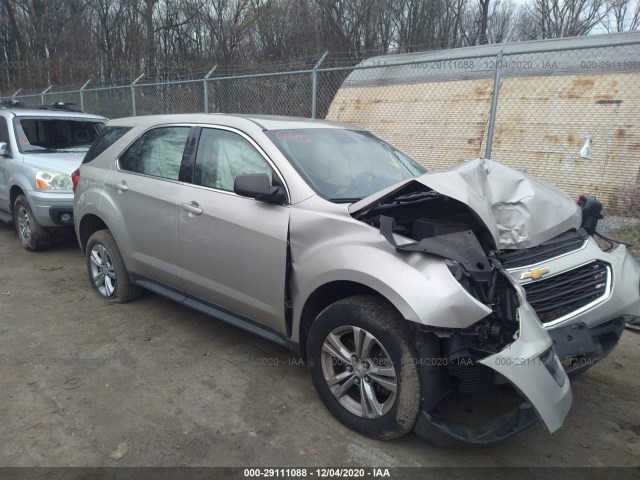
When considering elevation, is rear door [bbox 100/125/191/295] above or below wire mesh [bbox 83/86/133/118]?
below

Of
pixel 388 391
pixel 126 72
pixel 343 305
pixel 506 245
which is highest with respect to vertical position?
pixel 126 72

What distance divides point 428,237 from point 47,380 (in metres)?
2.79

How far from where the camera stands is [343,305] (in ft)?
8.73

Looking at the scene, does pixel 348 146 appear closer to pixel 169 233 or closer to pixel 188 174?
pixel 188 174

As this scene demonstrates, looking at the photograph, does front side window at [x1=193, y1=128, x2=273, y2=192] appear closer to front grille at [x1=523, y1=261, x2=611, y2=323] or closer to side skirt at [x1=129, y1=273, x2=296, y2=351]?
side skirt at [x1=129, y1=273, x2=296, y2=351]

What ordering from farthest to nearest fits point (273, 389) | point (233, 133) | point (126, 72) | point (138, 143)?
point (126, 72) → point (138, 143) → point (233, 133) → point (273, 389)

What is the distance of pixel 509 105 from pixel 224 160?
6160mm

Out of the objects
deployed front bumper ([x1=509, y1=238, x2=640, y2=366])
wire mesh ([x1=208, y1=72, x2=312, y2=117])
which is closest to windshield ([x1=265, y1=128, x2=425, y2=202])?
deployed front bumper ([x1=509, y1=238, x2=640, y2=366])

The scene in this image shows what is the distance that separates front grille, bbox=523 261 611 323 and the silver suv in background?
5.60 m

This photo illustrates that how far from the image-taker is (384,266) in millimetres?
2467

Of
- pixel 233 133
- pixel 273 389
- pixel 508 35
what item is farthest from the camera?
pixel 508 35

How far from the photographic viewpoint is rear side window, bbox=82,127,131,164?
4.50 metres

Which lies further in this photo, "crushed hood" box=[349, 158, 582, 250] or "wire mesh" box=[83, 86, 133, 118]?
"wire mesh" box=[83, 86, 133, 118]

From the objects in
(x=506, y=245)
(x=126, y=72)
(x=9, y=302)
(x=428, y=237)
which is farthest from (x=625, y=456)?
(x=126, y=72)
